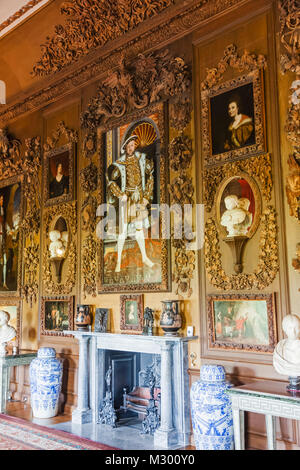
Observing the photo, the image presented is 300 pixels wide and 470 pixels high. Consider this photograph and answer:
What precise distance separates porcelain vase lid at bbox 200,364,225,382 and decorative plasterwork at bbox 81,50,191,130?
3.65 meters

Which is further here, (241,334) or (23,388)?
(23,388)

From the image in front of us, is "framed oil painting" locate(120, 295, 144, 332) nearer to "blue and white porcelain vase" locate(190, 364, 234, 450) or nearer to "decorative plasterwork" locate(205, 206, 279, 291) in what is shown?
"decorative plasterwork" locate(205, 206, 279, 291)

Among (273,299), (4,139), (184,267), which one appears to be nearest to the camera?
(273,299)

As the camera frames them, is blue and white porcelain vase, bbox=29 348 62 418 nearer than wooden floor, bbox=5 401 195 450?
No

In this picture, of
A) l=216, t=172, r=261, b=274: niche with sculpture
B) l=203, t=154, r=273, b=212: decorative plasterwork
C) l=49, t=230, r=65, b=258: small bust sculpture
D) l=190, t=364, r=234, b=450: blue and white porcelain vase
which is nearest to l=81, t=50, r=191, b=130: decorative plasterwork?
l=203, t=154, r=273, b=212: decorative plasterwork

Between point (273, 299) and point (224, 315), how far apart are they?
0.73 meters

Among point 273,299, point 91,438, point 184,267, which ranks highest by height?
point 184,267

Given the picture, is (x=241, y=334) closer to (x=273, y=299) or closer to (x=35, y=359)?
(x=273, y=299)

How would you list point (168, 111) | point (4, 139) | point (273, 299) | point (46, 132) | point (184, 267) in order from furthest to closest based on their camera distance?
1. point (4, 139)
2. point (46, 132)
3. point (168, 111)
4. point (184, 267)
5. point (273, 299)

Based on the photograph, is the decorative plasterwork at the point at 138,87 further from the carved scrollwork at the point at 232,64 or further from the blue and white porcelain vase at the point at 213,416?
the blue and white porcelain vase at the point at 213,416

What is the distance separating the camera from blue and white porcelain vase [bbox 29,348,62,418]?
7.00 metres

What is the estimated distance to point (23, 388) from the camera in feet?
27.4
